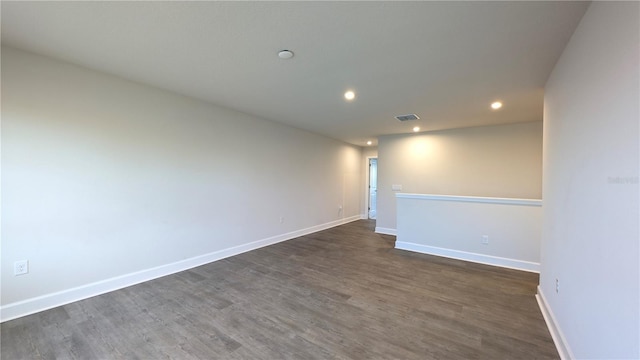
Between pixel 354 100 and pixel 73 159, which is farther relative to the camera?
pixel 354 100

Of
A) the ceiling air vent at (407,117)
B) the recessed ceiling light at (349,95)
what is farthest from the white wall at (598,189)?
the ceiling air vent at (407,117)

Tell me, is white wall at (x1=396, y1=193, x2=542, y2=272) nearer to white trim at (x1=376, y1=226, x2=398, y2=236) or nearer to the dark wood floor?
the dark wood floor

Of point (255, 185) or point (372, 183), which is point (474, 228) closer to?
point (255, 185)

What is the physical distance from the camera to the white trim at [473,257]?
142 inches

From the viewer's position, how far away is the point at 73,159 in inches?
101

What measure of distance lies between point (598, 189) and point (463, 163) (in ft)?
13.4

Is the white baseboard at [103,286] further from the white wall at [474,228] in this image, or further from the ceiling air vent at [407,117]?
the ceiling air vent at [407,117]

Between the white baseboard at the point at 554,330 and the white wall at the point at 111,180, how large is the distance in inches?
156

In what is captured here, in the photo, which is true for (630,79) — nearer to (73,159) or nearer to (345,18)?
(345,18)

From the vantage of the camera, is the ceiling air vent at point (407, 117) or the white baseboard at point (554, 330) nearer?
the white baseboard at point (554, 330)

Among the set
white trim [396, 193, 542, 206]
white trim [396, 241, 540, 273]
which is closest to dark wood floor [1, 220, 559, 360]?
white trim [396, 241, 540, 273]

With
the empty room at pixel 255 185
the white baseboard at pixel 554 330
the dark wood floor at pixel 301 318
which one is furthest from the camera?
the dark wood floor at pixel 301 318

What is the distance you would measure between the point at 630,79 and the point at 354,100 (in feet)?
8.61

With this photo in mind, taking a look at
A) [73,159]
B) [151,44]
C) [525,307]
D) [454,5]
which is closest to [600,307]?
[525,307]
